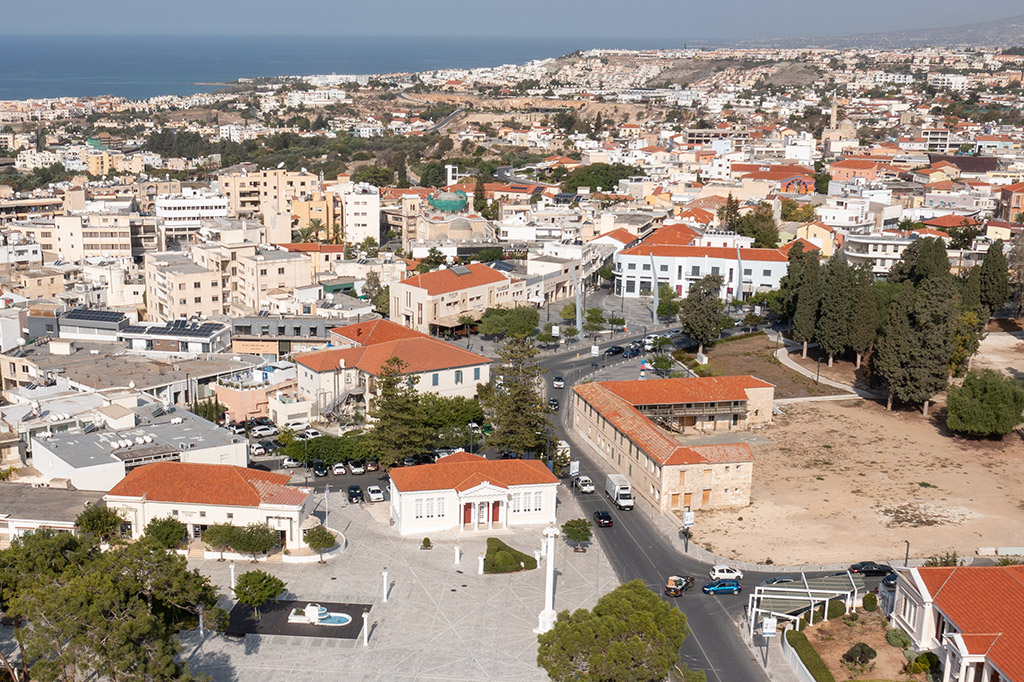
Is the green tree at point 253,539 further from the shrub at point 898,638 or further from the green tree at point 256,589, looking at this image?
the shrub at point 898,638

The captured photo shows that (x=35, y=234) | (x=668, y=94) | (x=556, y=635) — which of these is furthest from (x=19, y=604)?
(x=668, y=94)

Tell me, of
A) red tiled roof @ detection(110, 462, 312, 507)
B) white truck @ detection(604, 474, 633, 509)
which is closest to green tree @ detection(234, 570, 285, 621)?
red tiled roof @ detection(110, 462, 312, 507)

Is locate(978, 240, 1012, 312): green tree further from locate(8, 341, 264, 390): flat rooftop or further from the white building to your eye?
locate(8, 341, 264, 390): flat rooftop

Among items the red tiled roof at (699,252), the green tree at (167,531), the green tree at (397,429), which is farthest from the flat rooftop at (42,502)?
the red tiled roof at (699,252)

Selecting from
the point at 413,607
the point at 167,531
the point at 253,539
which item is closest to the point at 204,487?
the point at 167,531

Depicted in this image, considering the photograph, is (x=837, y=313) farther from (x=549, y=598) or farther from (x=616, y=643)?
(x=616, y=643)
